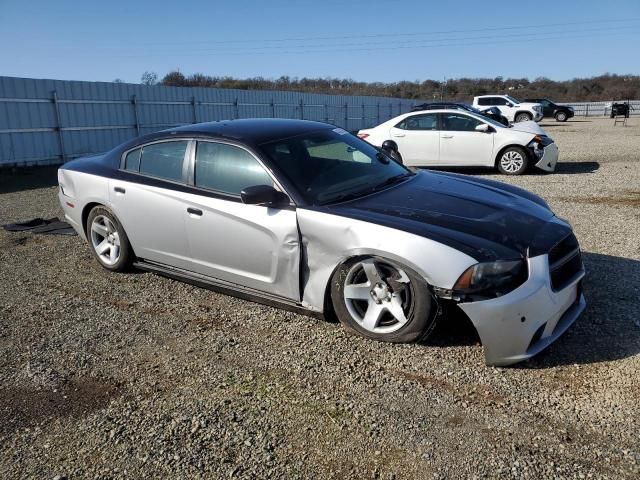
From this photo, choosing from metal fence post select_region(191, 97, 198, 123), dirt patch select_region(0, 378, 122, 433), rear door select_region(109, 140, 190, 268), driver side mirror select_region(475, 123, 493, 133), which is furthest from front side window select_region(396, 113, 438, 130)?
dirt patch select_region(0, 378, 122, 433)

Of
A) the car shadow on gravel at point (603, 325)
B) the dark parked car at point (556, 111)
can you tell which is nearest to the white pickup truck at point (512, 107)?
the dark parked car at point (556, 111)

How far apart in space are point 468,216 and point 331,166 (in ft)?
4.12

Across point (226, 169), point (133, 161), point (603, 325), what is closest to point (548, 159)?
point (603, 325)

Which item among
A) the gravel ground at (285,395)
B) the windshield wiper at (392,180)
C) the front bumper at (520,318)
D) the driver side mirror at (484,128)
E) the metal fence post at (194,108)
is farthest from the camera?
the metal fence post at (194,108)

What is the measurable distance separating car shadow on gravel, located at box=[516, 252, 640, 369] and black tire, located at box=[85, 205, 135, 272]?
3.61 metres

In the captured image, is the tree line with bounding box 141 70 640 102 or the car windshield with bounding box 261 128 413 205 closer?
the car windshield with bounding box 261 128 413 205

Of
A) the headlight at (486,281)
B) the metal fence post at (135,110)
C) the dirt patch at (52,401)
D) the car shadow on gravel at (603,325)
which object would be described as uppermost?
the metal fence post at (135,110)

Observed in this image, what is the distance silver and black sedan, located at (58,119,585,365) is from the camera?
3.25m

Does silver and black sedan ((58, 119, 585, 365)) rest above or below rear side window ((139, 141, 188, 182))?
below

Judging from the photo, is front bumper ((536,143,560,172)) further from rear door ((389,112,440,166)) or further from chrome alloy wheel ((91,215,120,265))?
chrome alloy wheel ((91,215,120,265))

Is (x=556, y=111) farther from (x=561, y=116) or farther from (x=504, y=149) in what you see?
(x=504, y=149)

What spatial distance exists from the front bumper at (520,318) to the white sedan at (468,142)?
848 centimetres

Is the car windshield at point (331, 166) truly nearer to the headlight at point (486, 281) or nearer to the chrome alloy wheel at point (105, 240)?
the headlight at point (486, 281)

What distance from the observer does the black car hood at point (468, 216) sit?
11.0 ft
